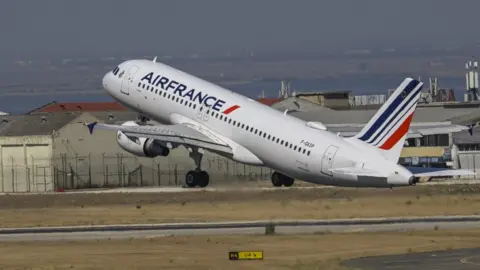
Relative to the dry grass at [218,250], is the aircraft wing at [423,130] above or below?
above

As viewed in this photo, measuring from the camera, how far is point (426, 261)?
168 ft

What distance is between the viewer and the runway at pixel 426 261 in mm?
49438

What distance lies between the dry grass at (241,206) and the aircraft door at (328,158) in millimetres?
2118

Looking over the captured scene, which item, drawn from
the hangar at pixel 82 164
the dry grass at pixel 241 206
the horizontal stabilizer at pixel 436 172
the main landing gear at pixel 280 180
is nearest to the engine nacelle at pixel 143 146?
the dry grass at pixel 241 206

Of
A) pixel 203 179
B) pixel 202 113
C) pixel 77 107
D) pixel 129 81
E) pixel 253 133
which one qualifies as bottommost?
pixel 203 179

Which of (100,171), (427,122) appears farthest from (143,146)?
(427,122)

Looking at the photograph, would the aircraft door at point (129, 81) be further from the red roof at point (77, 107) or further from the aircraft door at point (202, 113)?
the red roof at point (77, 107)

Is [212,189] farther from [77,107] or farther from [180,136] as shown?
[77,107]

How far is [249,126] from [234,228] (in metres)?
16.3

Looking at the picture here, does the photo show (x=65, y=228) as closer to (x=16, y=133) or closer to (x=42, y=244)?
(x=42, y=244)

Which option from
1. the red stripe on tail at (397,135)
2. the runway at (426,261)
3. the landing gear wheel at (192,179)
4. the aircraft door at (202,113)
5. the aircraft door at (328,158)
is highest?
the aircraft door at (202,113)

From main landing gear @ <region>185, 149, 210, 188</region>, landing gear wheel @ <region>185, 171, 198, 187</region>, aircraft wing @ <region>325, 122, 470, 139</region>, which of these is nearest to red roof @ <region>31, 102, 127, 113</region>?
main landing gear @ <region>185, 149, 210, 188</region>

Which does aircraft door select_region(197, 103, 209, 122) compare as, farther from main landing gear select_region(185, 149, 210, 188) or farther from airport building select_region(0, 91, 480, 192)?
airport building select_region(0, 91, 480, 192)

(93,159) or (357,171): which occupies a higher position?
(93,159)
